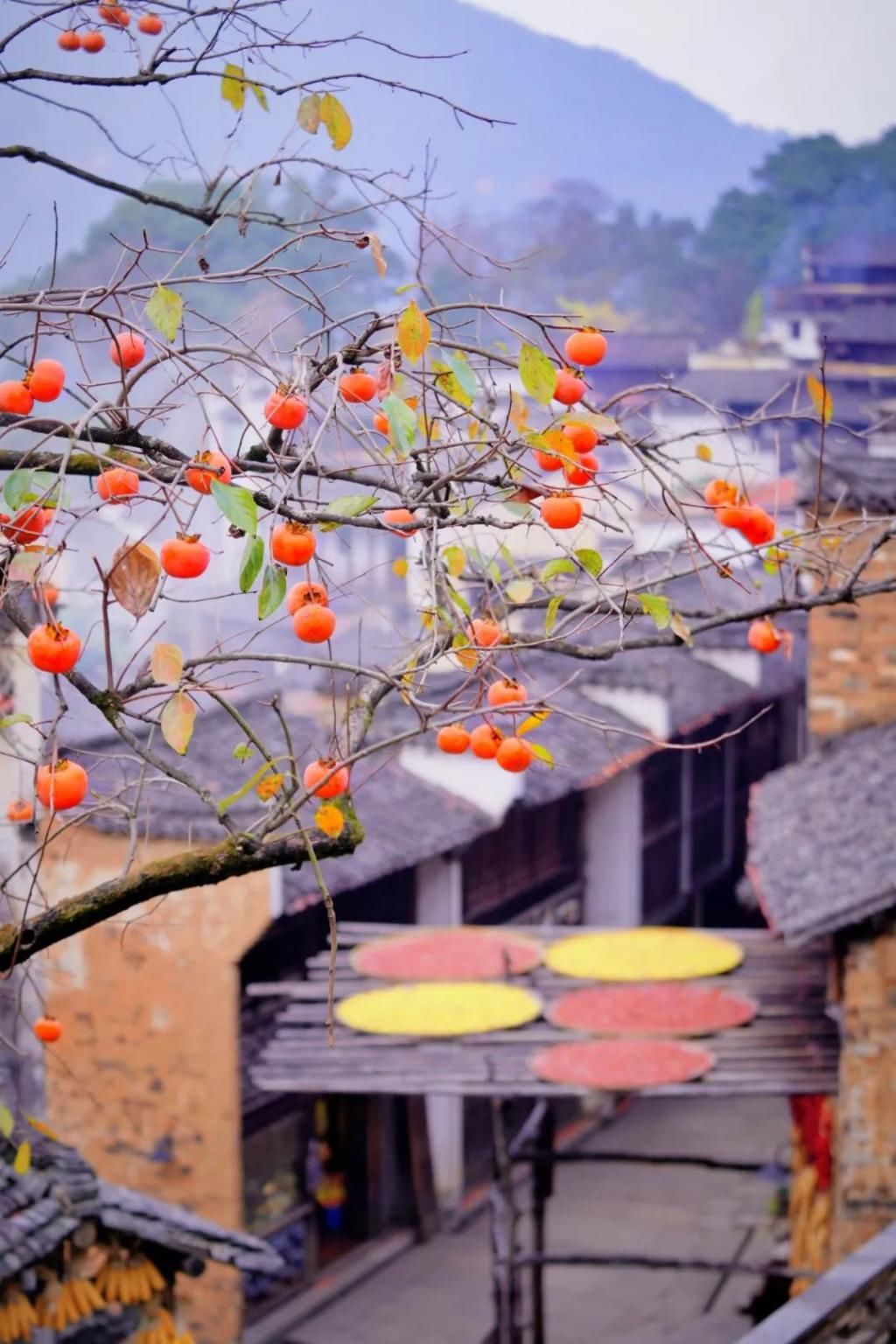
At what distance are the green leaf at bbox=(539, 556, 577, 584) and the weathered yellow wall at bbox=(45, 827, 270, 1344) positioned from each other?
7.22 m

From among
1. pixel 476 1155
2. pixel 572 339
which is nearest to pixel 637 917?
pixel 476 1155

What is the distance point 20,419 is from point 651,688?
14.4 metres

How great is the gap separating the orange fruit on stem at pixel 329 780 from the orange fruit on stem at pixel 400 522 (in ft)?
1.83

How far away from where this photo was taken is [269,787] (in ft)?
13.5

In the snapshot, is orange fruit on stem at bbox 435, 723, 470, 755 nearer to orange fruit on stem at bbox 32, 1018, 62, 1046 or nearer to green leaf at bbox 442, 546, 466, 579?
green leaf at bbox 442, 546, 466, 579

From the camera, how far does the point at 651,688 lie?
1742cm

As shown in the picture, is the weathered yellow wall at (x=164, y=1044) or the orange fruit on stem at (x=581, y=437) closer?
the orange fruit on stem at (x=581, y=437)

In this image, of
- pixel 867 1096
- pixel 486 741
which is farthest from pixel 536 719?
pixel 867 1096

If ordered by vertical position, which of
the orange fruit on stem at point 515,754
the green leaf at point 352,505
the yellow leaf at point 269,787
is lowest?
the yellow leaf at point 269,787

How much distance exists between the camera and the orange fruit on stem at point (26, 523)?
10.6ft

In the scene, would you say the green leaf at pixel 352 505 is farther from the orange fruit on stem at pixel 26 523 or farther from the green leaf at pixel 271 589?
the orange fruit on stem at pixel 26 523

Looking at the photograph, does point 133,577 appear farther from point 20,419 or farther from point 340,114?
point 340,114

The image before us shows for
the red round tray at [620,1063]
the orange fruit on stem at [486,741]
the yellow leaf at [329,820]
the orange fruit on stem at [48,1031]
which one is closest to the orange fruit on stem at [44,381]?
the yellow leaf at [329,820]

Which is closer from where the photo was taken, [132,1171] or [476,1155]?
[132,1171]
